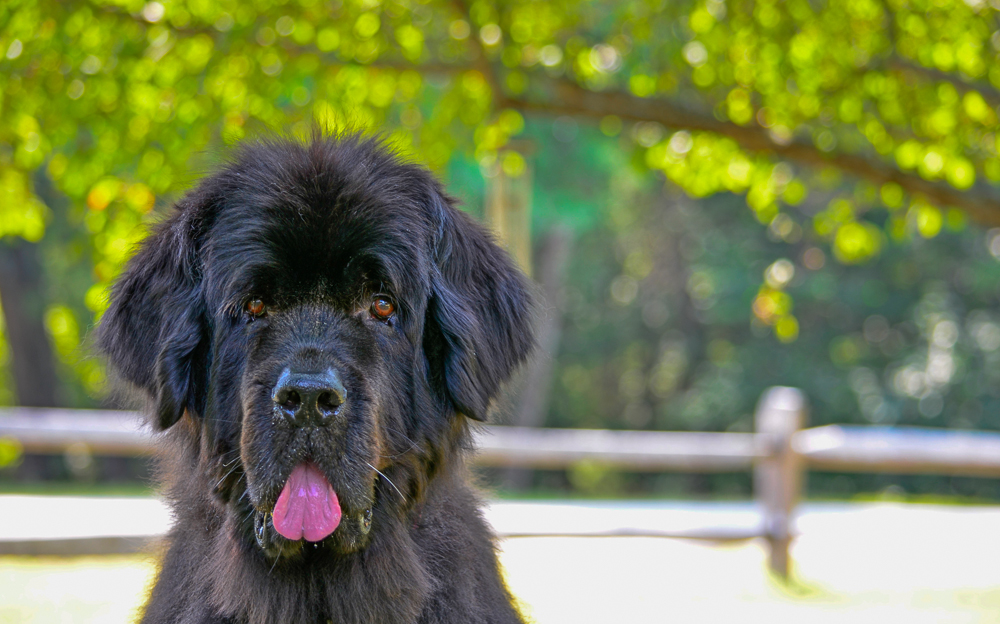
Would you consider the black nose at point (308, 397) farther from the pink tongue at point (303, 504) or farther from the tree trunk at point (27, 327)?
the tree trunk at point (27, 327)

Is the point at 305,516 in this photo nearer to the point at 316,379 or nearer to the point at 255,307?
the point at 316,379

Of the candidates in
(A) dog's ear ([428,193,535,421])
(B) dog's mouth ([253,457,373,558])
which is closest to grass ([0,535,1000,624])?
(A) dog's ear ([428,193,535,421])

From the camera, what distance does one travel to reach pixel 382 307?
9.80 ft

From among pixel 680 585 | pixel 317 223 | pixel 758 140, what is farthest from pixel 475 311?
pixel 680 585

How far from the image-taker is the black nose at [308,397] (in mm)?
2607

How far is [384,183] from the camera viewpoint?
3.12 metres

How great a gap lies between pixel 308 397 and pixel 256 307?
1.50ft

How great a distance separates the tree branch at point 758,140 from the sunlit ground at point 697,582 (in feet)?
12.4

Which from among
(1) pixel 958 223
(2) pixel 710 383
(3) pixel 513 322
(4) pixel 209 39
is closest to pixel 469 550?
(3) pixel 513 322

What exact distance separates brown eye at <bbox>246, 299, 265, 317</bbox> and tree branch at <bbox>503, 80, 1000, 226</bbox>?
355 cm

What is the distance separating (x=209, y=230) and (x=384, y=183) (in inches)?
23.7

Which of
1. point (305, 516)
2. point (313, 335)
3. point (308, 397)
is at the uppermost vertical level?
point (313, 335)

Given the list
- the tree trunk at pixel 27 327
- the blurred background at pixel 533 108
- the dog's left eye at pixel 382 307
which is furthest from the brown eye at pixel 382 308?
the tree trunk at pixel 27 327

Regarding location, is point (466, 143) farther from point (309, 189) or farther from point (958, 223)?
point (309, 189)
